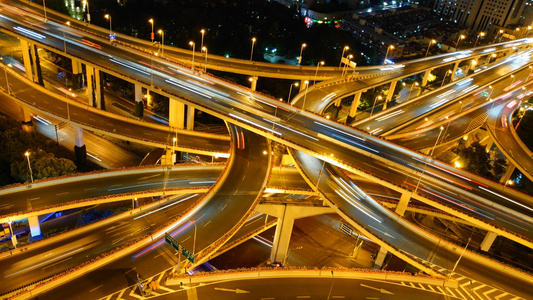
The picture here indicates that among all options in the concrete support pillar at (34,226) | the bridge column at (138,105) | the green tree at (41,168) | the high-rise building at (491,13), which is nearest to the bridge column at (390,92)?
the bridge column at (138,105)

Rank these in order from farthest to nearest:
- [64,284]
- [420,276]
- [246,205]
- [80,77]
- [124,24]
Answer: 1. [124,24]
2. [80,77]
3. [246,205]
4. [420,276]
5. [64,284]

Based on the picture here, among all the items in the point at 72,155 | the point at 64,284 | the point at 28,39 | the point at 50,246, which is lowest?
the point at 72,155

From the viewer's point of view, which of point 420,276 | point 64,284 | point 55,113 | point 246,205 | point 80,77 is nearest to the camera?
point 64,284

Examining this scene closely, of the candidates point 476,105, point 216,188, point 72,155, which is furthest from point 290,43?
point 216,188

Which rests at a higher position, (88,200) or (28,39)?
(28,39)

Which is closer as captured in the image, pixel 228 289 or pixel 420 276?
pixel 228 289

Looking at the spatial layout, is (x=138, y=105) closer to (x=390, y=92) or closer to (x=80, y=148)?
(x=80, y=148)

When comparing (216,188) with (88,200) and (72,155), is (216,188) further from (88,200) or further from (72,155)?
(72,155)
